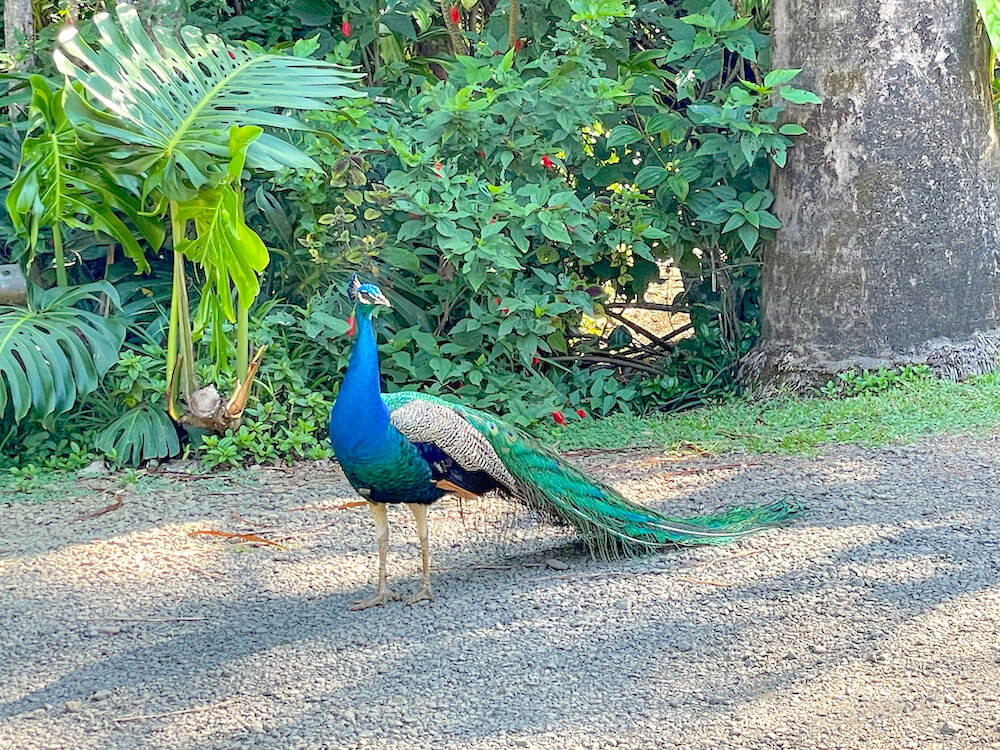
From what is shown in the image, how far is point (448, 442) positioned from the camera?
14.4 feet

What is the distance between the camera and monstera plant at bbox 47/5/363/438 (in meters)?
5.20

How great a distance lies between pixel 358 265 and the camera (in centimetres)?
679

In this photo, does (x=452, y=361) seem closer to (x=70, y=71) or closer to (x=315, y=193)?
(x=315, y=193)

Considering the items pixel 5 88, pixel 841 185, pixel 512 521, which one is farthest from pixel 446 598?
pixel 5 88

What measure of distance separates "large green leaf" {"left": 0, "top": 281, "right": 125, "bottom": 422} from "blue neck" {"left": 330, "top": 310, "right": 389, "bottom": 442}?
2.42 m

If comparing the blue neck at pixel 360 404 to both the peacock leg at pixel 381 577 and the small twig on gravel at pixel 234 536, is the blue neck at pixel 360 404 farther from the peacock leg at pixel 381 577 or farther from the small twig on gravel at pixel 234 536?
the small twig on gravel at pixel 234 536

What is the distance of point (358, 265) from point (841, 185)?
261 cm

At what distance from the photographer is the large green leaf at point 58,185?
223 inches

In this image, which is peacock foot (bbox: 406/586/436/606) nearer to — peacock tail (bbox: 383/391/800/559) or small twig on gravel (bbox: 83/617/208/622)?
peacock tail (bbox: 383/391/800/559)

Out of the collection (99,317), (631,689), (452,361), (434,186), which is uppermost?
(434,186)

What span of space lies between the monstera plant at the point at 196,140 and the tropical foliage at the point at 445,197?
0.07 ft

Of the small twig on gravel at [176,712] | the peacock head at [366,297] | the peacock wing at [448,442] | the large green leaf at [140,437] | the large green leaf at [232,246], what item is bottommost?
the small twig on gravel at [176,712]

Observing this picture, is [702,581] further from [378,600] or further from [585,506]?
[378,600]

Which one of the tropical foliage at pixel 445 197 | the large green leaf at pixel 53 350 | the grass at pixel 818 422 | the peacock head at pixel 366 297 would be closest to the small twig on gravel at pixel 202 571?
the tropical foliage at pixel 445 197
